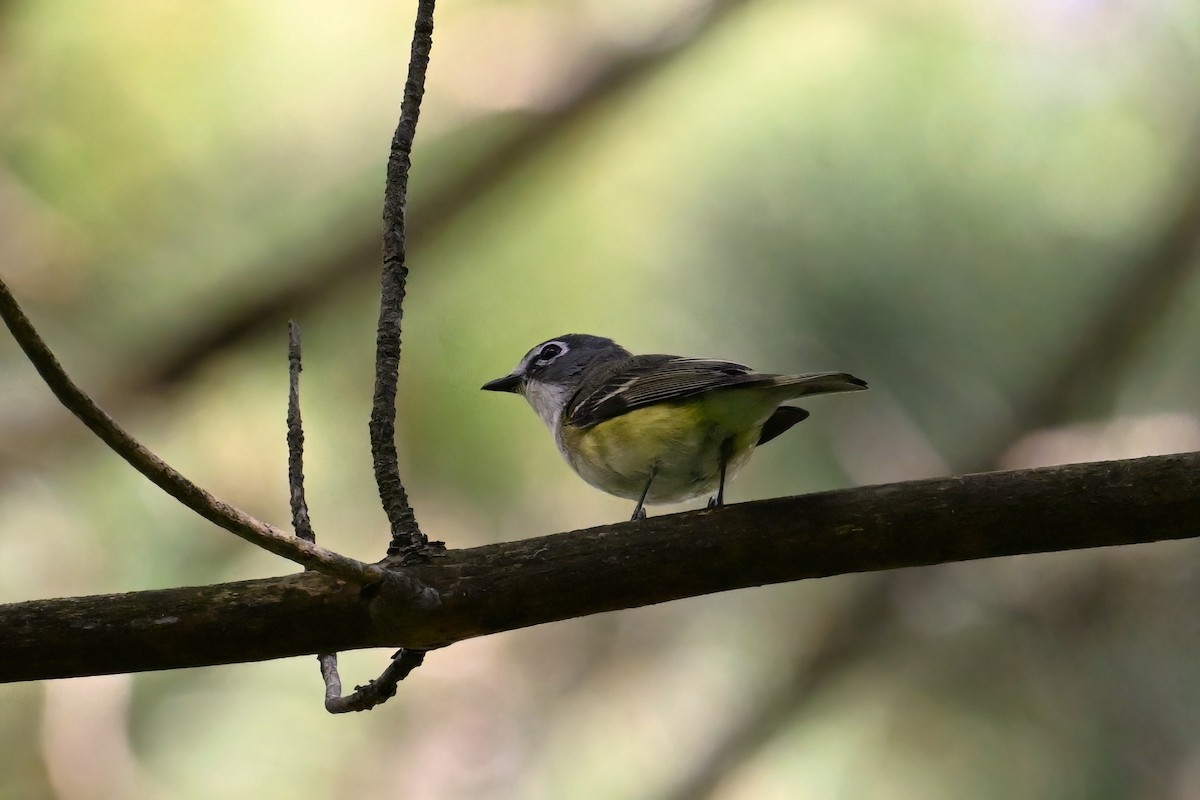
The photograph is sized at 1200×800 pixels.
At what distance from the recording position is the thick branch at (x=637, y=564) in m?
1.58

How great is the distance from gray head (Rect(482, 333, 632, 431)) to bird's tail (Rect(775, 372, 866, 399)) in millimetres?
957

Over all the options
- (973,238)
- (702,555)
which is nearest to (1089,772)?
(973,238)

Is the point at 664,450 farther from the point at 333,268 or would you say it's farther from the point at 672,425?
the point at 333,268

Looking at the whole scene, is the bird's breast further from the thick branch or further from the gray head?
the thick branch

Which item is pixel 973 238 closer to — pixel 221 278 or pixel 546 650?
pixel 546 650

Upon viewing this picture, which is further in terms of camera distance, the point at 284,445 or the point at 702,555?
the point at 284,445

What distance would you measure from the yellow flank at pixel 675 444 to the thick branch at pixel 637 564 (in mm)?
637

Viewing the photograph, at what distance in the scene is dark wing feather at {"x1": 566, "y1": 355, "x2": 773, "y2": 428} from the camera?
88.7 inches

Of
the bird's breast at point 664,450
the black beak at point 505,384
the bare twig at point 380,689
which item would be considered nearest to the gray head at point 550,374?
the black beak at point 505,384

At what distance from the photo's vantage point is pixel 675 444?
7.91 ft

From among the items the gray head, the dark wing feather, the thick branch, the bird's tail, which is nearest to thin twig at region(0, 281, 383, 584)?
the thick branch

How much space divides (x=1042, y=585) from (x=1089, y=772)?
51 cm

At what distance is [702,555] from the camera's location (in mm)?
1658

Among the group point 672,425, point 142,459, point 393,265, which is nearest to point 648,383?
point 672,425
